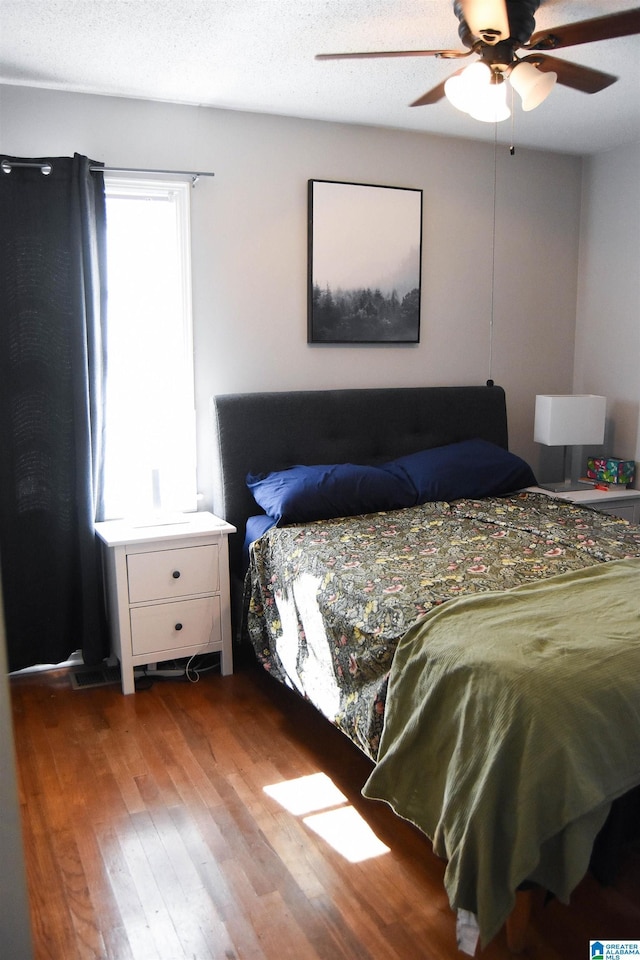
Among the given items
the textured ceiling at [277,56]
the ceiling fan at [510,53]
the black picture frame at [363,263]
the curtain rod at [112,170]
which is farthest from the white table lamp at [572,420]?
the curtain rod at [112,170]

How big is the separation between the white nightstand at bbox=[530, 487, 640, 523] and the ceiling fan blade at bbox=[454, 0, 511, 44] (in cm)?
214

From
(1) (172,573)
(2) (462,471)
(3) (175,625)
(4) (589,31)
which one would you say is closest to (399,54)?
(4) (589,31)

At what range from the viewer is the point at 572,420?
3.85 metres

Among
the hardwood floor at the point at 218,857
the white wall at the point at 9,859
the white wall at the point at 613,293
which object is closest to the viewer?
the white wall at the point at 9,859

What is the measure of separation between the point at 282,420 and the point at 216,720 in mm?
1363

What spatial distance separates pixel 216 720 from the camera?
2797 mm

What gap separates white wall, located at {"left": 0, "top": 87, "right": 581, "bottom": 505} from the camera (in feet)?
10.5

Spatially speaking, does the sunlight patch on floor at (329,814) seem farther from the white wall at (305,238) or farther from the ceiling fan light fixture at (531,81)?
the ceiling fan light fixture at (531,81)

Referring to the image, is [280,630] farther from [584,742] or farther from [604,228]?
[604,228]

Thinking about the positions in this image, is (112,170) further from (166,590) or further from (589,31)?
(589,31)

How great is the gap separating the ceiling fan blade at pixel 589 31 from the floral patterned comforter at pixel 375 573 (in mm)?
1531

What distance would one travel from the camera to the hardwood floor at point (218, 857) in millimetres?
1726

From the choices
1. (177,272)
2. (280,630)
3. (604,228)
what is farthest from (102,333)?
(604,228)

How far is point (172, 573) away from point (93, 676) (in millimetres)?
599
